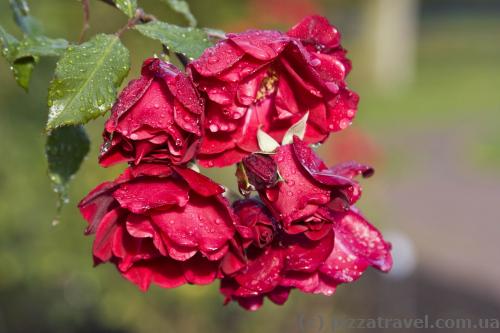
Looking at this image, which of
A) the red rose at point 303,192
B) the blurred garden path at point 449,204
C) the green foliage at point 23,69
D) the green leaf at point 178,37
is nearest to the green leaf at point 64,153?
the green foliage at point 23,69

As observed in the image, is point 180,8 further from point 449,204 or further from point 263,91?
point 449,204

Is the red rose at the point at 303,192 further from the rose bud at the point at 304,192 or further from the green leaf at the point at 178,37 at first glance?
the green leaf at the point at 178,37

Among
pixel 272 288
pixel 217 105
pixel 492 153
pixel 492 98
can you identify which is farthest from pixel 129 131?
pixel 492 98

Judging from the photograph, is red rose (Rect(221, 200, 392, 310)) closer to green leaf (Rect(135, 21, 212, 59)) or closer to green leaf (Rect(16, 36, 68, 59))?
green leaf (Rect(135, 21, 212, 59))

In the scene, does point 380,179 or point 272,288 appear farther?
point 380,179

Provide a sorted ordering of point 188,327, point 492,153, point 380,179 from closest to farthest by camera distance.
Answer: point 188,327 → point 380,179 → point 492,153

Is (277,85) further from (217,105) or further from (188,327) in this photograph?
(188,327)

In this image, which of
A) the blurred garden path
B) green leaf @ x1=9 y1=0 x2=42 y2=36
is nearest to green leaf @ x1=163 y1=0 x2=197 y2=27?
green leaf @ x1=9 y1=0 x2=42 y2=36
